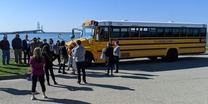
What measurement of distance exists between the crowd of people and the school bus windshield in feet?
6.54

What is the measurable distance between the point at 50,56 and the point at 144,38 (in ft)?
31.3

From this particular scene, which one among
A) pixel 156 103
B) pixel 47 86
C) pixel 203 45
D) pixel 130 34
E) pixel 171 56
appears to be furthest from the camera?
pixel 203 45

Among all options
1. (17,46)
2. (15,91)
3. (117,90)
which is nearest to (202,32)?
(17,46)

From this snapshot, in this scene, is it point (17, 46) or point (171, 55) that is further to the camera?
point (171, 55)

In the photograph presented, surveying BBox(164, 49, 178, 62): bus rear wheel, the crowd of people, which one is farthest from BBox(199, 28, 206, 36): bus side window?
the crowd of people

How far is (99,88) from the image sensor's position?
33.7 feet

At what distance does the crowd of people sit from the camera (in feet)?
28.2

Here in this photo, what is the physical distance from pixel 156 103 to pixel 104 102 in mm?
1403

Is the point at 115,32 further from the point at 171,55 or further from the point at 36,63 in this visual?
the point at 36,63

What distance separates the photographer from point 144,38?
61.9 ft

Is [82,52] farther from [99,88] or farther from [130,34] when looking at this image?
[130,34]

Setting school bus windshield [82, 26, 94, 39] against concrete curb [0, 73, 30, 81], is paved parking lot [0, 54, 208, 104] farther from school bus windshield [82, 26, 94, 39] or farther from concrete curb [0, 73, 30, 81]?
school bus windshield [82, 26, 94, 39]

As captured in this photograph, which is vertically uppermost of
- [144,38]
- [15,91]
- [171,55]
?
[144,38]

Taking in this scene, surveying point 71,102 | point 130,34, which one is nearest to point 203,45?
point 130,34
